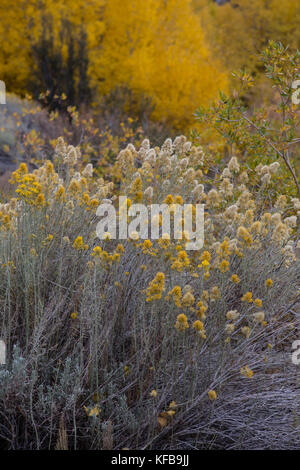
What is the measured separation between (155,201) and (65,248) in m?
0.75

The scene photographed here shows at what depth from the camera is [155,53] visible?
9.99 meters

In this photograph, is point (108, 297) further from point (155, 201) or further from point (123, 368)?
point (155, 201)

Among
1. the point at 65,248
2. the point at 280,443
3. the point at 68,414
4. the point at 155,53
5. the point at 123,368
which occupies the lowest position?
the point at 280,443

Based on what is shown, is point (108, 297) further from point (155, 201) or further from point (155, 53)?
point (155, 53)

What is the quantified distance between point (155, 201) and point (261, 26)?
16.6 metres

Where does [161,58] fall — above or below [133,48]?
below

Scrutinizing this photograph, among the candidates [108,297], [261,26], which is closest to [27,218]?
[108,297]

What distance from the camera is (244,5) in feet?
57.7

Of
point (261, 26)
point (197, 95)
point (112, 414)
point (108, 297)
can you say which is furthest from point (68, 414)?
point (261, 26)

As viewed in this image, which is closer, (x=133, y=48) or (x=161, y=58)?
(x=161, y=58)
